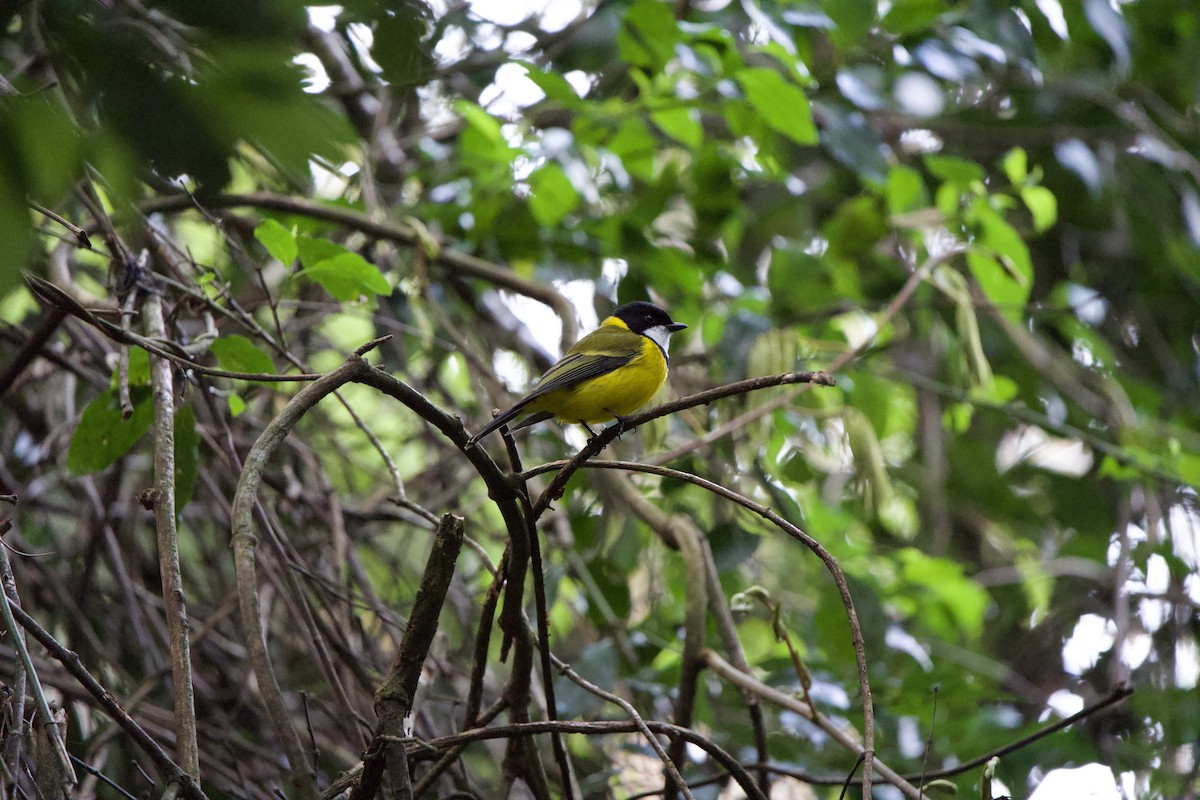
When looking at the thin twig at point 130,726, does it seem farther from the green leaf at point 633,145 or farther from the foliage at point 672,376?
the green leaf at point 633,145

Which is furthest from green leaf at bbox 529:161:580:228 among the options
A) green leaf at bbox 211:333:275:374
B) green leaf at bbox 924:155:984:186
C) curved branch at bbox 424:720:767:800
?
curved branch at bbox 424:720:767:800

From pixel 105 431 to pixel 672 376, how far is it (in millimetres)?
2816

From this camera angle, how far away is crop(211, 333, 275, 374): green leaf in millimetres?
2535

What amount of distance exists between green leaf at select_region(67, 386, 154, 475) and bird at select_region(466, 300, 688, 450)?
1.28 m

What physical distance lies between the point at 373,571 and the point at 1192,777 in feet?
11.9

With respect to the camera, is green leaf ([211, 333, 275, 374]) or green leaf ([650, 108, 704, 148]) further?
green leaf ([650, 108, 704, 148])

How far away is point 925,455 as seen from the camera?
21.2 ft

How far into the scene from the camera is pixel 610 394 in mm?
3867

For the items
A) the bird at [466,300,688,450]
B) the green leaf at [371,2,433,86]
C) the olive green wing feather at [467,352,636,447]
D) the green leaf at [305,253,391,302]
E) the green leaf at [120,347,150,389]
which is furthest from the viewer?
the bird at [466,300,688,450]

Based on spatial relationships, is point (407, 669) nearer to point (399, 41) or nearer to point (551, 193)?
point (399, 41)

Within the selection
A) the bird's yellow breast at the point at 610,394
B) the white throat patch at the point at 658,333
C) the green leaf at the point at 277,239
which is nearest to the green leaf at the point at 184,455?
the green leaf at the point at 277,239

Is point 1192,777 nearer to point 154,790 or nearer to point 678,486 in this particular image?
point 678,486

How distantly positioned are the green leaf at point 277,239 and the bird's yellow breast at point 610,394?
4.32ft

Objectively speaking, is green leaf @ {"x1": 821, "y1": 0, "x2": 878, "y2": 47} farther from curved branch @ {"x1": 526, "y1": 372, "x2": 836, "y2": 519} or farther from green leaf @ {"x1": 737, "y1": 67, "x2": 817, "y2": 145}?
curved branch @ {"x1": 526, "y1": 372, "x2": 836, "y2": 519}
